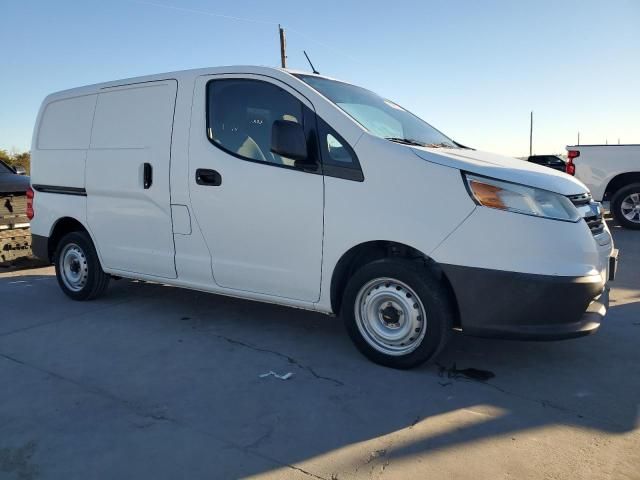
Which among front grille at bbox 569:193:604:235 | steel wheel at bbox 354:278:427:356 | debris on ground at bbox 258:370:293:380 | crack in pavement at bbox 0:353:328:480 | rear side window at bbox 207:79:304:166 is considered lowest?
crack in pavement at bbox 0:353:328:480

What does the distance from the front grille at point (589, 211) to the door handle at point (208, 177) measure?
2.41m

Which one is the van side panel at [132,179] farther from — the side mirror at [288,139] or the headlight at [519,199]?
the headlight at [519,199]

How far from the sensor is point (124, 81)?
4789 mm

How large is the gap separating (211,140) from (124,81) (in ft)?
4.26

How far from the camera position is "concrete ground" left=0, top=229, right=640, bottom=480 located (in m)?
2.50

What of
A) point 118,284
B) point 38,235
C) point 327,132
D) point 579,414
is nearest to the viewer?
point 579,414

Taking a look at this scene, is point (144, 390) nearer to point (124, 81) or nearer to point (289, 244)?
point (289, 244)

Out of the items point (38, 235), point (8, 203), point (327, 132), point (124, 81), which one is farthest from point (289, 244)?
point (8, 203)

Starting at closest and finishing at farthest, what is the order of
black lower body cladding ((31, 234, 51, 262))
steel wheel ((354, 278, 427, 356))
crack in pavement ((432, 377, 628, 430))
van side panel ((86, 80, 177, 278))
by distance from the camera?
crack in pavement ((432, 377, 628, 430))
steel wheel ((354, 278, 427, 356))
van side panel ((86, 80, 177, 278))
black lower body cladding ((31, 234, 51, 262))

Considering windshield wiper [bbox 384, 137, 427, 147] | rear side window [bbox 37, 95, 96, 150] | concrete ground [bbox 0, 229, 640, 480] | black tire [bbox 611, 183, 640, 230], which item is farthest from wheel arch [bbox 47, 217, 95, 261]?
black tire [bbox 611, 183, 640, 230]

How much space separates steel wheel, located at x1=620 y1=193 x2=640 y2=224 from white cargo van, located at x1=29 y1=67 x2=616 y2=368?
6753 millimetres

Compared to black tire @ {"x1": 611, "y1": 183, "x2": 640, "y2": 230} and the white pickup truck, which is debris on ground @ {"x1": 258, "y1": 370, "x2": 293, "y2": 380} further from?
black tire @ {"x1": 611, "y1": 183, "x2": 640, "y2": 230}

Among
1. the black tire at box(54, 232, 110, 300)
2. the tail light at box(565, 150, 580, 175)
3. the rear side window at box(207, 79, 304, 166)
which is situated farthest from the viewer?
the tail light at box(565, 150, 580, 175)

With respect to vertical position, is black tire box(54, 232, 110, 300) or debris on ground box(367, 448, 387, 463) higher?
black tire box(54, 232, 110, 300)
